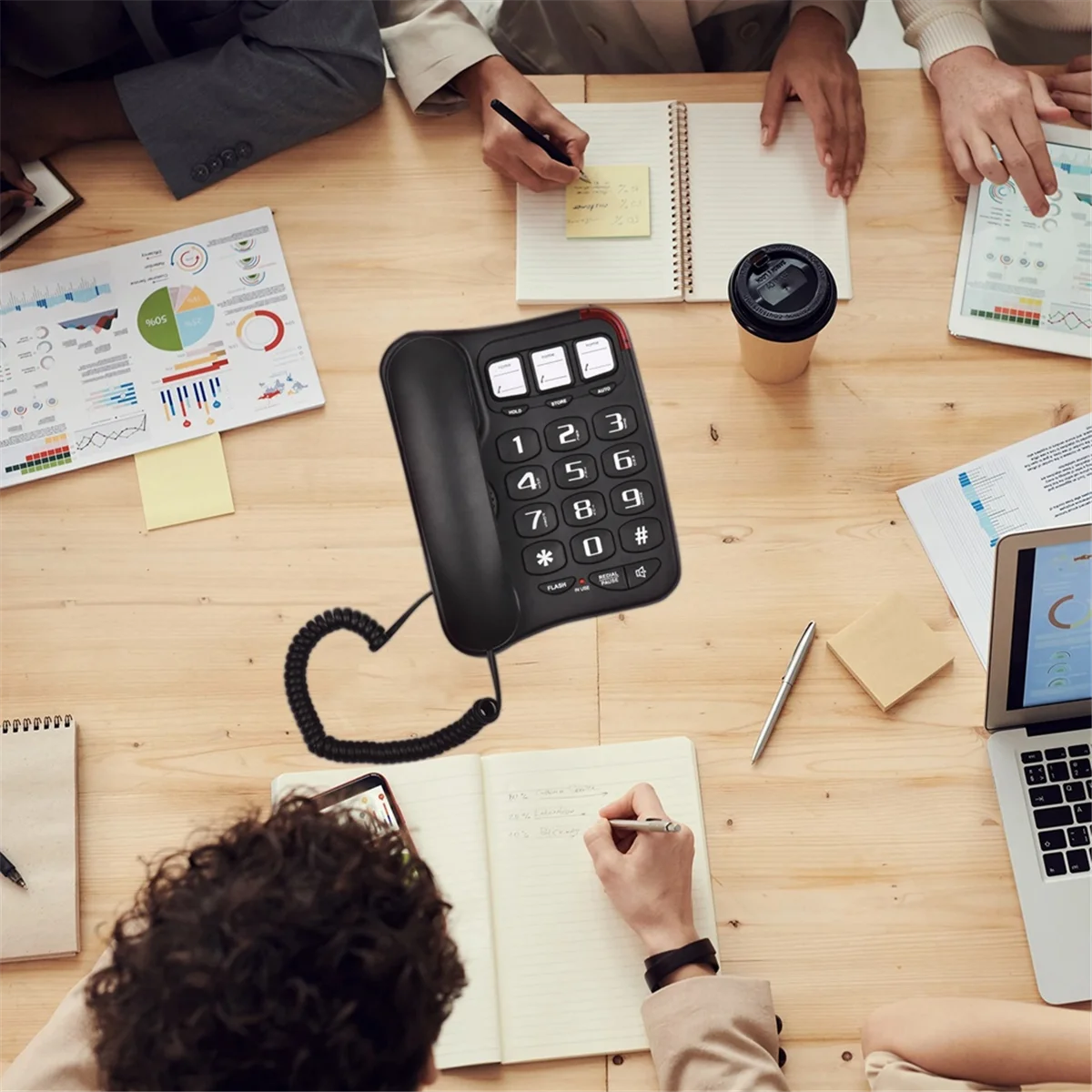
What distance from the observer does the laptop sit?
30.8 inches

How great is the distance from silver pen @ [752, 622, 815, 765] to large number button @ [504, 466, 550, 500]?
268mm

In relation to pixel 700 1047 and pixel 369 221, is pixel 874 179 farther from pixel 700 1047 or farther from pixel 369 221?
pixel 700 1047

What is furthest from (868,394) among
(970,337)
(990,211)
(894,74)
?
(894,74)

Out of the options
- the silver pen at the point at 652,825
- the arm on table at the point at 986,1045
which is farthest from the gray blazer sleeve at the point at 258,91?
the arm on table at the point at 986,1045

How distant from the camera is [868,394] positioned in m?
0.99

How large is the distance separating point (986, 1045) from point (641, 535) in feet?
1.60

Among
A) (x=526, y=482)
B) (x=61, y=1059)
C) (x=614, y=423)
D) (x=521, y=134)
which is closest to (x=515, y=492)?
(x=526, y=482)

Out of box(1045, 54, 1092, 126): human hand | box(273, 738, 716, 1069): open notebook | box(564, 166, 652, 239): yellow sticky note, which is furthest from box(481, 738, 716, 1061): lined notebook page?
box(1045, 54, 1092, 126): human hand

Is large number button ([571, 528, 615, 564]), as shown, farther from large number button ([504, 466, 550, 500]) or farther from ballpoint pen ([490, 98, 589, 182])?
ballpoint pen ([490, 98, 589, 182])

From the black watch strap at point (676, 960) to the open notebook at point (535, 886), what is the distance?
26 mm

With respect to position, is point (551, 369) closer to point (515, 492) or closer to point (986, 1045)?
point (515, 492)

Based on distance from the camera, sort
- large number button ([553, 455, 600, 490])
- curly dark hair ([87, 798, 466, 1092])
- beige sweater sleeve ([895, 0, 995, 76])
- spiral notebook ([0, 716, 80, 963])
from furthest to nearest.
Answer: beige sweater sleeve ([895, 0, 995, 76]) → large number button ([553, 455, 600, 490]) → spiral notebook ([0, 716, 80, 963]) → curly dark hair ([87, 798, 466, 1092])

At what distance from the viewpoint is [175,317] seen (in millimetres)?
1037

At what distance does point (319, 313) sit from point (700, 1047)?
29.0 inches
